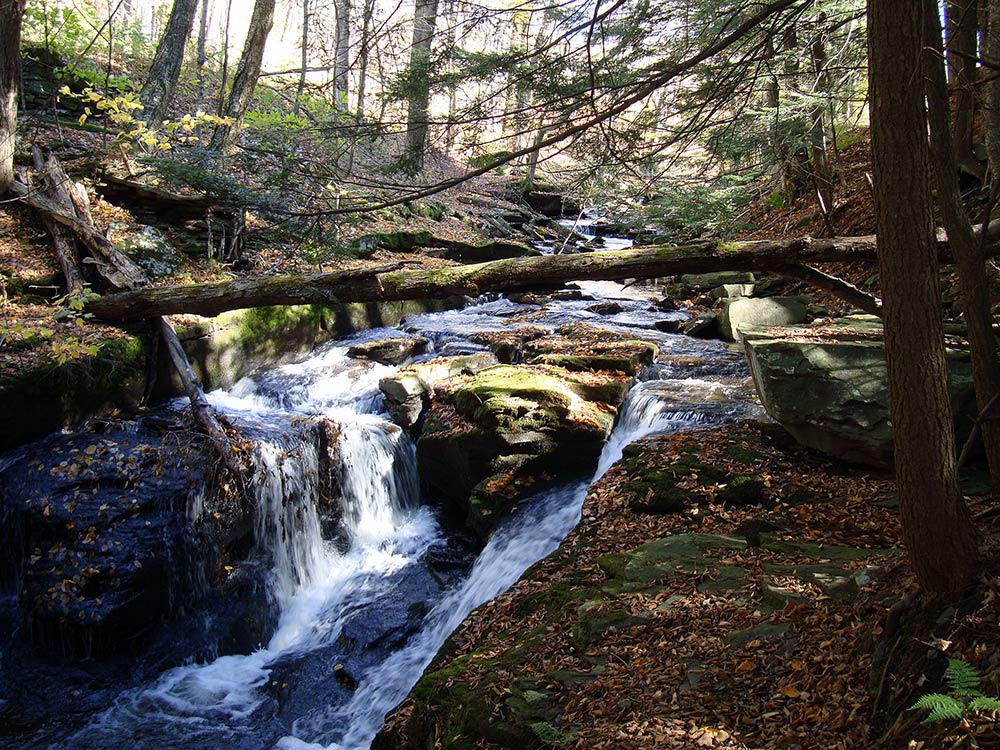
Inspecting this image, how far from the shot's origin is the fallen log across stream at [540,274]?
600cm

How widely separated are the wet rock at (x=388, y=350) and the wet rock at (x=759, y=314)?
569 cm

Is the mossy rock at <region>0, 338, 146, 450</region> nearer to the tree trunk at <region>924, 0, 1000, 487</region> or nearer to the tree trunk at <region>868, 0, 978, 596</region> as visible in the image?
the tree trunk at <region>868, 0, 978, 596</region>

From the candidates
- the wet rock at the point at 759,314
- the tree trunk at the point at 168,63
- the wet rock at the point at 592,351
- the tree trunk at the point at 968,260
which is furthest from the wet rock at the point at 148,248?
the tree trunk at the point at 968,260

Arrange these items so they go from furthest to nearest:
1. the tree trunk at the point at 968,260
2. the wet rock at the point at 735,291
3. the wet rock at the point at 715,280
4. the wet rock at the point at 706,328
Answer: the wet rock at the point at 715,280, the wet rock at the point at 735,291, the wet rock at the point at 706,328, the tree trunk at the point at 968,260

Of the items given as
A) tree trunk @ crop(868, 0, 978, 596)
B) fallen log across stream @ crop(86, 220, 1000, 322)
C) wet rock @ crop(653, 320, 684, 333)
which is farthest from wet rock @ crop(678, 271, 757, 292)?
tree trunk @ crop(868, 0, 978, 596)

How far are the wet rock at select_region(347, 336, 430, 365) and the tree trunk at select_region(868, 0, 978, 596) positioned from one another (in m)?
9.34

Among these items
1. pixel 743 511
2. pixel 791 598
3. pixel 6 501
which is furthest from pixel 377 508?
pixel 791 598

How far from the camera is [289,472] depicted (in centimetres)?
779

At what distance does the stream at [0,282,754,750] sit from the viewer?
5.45 metres

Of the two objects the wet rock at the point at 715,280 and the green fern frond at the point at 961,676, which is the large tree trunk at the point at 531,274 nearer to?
the green fern frond at the point at 961,676

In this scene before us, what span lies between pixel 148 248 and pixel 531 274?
7.40 meters

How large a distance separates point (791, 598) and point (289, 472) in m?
5.89

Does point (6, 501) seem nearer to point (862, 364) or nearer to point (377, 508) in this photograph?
point (377, 508)

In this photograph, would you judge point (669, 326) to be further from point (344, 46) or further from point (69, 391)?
point (69, 391)
